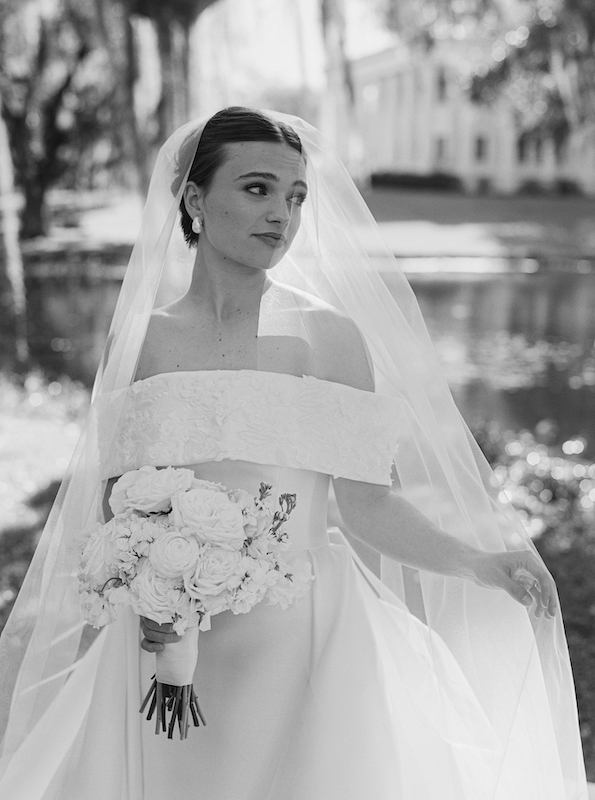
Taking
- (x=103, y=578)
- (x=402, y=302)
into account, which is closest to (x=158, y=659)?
(x=103, y=578)

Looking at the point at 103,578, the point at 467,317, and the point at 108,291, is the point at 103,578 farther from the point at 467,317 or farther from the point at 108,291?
the point at 108,291

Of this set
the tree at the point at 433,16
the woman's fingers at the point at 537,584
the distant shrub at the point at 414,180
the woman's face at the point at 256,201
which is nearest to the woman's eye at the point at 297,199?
the woman's face at the point at 256,201

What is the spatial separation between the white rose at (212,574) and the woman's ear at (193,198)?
0.92m

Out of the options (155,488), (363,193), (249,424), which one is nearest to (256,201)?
(249,424)

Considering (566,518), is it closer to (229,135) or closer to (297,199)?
(297,199)

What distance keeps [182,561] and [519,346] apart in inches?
498

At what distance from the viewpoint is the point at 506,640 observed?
2.45m

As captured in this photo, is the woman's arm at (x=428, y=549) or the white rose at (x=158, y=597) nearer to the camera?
the white rose at (x=158, y=597)

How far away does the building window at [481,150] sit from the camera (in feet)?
136

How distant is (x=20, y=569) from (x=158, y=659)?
342 cm

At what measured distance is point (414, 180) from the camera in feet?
128

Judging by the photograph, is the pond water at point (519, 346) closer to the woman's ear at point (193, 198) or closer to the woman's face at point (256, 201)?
the woman's face at point (256, 201)

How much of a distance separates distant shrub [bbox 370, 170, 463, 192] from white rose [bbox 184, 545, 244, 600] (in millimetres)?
36984

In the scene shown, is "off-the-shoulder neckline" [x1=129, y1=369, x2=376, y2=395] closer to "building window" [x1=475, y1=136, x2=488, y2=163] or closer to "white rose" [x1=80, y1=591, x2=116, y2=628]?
"white rose" [x1=80, y1=591, x2=116, y2=628]
